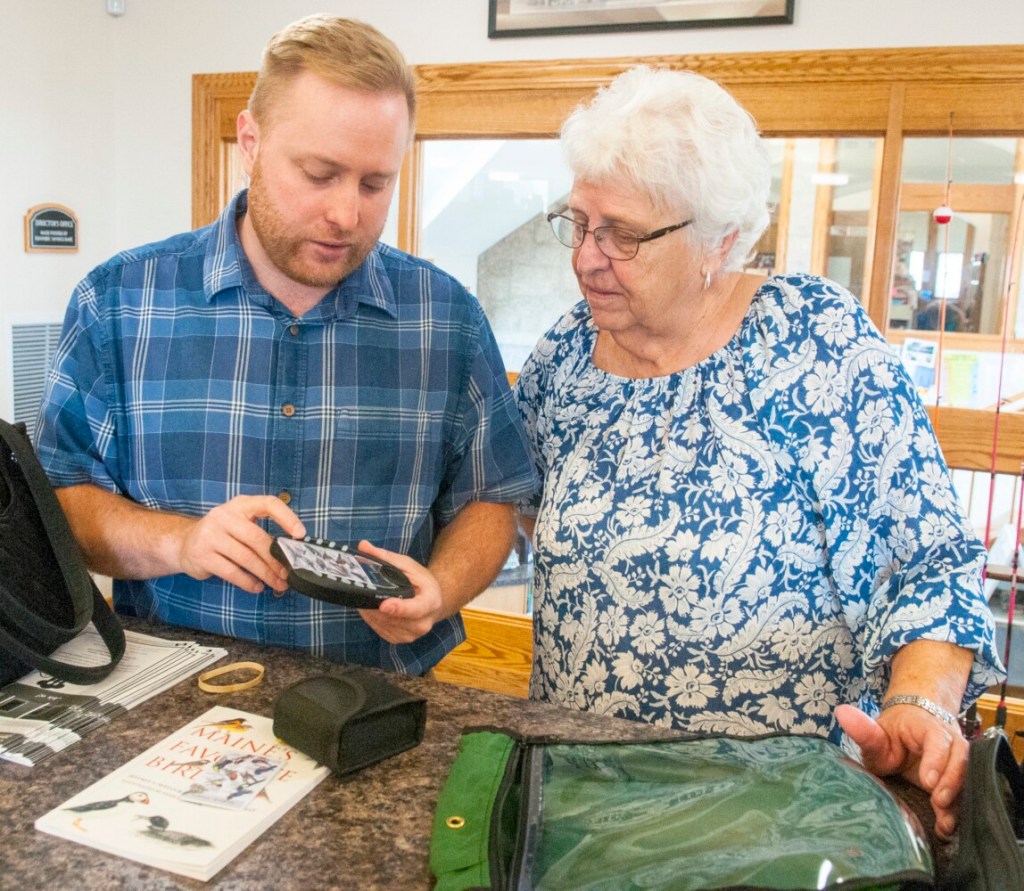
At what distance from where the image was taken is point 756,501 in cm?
142

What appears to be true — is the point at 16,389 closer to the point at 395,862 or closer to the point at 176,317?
the point at 176,317

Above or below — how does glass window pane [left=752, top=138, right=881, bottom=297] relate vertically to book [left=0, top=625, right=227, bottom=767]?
above

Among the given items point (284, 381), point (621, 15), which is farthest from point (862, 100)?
point (284, 381)

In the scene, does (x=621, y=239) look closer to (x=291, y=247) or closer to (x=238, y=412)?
(x=291, y=247)

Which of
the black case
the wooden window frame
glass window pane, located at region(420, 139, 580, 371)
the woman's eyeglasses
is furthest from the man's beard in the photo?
glass window pane, located at region(420, 139, 580, 371)

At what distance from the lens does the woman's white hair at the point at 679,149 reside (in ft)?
4.75

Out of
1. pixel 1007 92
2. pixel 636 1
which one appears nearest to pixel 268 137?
pixel 636 1

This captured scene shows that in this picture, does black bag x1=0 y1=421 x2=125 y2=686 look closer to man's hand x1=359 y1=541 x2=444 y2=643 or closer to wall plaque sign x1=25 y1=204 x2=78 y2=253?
man's hand x1=359 y1=541 x2=444 y2=643

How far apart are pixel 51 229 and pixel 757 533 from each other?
2.81 metres

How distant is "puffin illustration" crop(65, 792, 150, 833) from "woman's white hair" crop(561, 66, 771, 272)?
3.40 ft

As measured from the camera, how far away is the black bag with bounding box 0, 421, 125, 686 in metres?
1.08

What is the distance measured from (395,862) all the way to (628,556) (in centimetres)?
70

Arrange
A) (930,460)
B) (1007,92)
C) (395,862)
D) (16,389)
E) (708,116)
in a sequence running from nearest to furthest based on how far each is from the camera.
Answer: (395,862) → (930,460) → (708,116) → (1007,92) → (16,389)

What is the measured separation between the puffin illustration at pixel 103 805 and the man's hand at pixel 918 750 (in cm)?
68
